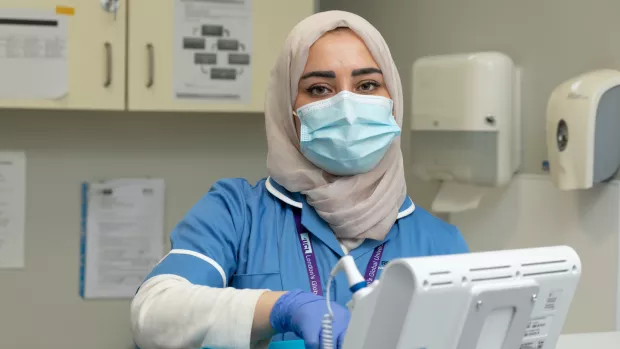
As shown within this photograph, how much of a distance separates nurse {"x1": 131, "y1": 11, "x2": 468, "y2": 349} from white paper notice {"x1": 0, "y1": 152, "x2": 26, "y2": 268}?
128 cm

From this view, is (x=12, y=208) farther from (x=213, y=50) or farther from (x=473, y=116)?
(x=473, y=116)

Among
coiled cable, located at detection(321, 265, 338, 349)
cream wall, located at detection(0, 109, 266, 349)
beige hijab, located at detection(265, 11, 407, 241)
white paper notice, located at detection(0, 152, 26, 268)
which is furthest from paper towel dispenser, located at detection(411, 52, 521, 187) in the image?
white paper notice, located at detection(0, 152, 26, 268)

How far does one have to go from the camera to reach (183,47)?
2242mm

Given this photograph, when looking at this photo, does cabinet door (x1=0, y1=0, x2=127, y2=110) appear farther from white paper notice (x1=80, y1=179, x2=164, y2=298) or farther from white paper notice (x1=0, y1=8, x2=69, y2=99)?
white paper notice (x1=80, y1=179, x2=164, y2=298)

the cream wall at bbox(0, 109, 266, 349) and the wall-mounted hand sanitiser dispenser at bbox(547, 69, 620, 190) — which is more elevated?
the wall-mounted hand sanitiser dispenser at bbox(547, 69, 620, 190)

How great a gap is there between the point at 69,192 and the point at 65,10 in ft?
2.13

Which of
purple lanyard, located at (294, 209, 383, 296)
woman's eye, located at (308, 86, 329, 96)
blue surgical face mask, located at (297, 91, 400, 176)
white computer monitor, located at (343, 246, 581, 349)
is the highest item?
woman's eye, located at (308, 86, 329, 96)

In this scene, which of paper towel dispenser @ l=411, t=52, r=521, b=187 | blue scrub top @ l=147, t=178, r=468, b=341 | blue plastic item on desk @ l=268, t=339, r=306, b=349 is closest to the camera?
blue plastic item on desk @ l=268, t=339, r=306, b=349

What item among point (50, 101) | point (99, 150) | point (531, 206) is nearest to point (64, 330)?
point (99, 150)

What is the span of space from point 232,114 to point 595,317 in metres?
1.38

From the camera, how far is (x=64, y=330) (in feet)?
8.33

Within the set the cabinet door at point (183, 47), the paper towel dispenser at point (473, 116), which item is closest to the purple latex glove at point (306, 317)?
the paper towel dispenser at point (473, 116)

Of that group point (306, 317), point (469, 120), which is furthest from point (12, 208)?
point (306, 317)

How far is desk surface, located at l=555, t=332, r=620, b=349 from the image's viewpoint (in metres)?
1.42
